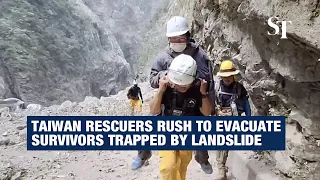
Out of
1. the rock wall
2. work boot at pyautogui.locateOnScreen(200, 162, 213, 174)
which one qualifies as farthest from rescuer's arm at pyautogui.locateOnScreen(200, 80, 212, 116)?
the rock wall

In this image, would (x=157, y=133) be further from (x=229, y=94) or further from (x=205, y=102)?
(x=229, y=94)

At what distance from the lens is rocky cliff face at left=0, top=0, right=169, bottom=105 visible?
22.9 m

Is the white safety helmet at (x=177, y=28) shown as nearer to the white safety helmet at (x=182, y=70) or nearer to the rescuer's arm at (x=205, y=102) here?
the white safety helmet at (x=182, y=70)

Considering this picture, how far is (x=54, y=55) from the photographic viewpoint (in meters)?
26.5

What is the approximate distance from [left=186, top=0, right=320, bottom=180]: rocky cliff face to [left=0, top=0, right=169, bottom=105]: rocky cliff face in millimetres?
17705

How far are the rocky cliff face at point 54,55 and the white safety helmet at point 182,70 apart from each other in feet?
60.4

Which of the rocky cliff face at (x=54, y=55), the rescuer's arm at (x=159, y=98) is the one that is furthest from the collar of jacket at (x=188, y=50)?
the rocky cliff face at (x=54, y=55)

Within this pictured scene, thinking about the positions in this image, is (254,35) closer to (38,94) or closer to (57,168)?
(57,168)

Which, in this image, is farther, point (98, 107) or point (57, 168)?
point (98, 107)

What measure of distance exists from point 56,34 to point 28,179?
22771 mm

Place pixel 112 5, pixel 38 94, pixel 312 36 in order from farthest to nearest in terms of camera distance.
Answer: pixel 112 5, pixel 38 94, pixel 312 36

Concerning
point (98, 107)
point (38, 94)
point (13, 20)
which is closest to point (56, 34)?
point (13, 20)

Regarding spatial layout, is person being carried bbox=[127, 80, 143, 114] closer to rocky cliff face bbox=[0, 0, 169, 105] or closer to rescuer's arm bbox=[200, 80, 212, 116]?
rescuer's arm bbox=[200, 80, 212, 116]

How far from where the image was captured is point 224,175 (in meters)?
4.73
